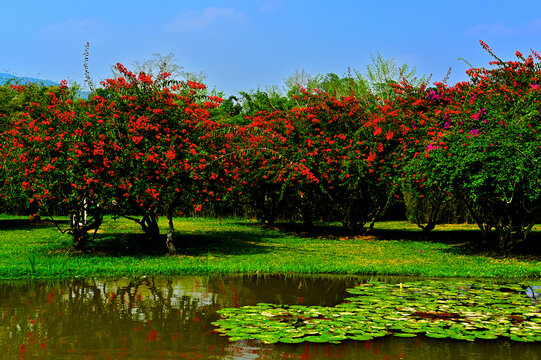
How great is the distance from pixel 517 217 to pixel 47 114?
14.4 m

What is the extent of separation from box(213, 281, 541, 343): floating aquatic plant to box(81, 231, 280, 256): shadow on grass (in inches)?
298

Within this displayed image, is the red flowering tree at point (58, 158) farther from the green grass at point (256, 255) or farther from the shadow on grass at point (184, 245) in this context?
the shadow on grass at point (184, 245)

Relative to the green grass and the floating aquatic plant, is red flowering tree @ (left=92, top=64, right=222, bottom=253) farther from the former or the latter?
the floating aquatic plant

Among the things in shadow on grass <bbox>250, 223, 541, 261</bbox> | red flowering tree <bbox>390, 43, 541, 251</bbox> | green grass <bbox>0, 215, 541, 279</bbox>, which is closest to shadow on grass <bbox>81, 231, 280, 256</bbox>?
green grass <bbox>0, 215, 541, 279</bbox>

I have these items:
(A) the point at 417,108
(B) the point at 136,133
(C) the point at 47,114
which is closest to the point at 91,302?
(B) the point at 136,133

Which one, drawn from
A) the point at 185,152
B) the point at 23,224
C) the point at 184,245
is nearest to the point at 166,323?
the point at 185,152

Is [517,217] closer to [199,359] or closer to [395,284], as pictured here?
[395,284]

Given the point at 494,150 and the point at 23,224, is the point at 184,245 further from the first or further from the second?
the point at 23,224

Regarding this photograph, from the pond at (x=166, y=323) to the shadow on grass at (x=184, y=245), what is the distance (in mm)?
4450

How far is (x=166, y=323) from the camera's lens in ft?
27.0

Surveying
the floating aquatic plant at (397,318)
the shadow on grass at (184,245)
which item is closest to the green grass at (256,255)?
the shadow on grass at (184,245)

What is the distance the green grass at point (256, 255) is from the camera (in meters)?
13.2

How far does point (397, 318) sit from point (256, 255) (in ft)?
27.5

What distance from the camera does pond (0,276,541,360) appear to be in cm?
674
